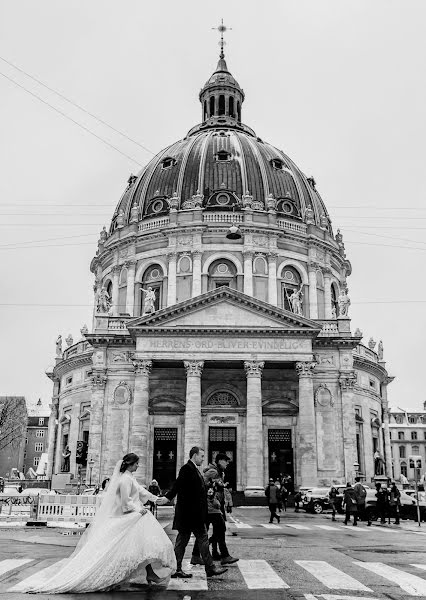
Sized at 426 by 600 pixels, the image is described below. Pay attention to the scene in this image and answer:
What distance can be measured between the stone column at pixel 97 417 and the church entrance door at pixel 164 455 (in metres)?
3.94

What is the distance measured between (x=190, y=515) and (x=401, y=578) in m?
3.23

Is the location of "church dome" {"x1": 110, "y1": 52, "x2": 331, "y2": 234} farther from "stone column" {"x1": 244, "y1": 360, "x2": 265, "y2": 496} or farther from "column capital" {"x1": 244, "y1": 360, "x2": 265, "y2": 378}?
"stone column" {"x1": 244, "y1": 360, "x2": 265, "y2": 496}

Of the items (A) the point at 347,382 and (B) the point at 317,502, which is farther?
(A) the point at 347,382

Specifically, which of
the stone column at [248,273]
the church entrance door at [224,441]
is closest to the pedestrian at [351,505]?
the church entrance door at [224,441]

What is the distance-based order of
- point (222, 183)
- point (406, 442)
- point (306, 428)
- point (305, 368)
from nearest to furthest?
point (306, 428), point (305, 368), point (222, 183), point (406, 442)

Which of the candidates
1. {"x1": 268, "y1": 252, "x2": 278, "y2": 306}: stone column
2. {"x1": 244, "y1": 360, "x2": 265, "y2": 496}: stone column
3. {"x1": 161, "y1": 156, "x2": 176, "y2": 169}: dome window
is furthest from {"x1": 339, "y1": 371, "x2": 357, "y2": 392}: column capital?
{"x1": 161, "y1": 156, "x2": 176, "y2": 169}: dome window

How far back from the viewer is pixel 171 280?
56.6m

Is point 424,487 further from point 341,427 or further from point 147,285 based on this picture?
point 147,285

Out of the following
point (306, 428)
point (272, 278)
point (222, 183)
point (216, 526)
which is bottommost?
point (216, 526)

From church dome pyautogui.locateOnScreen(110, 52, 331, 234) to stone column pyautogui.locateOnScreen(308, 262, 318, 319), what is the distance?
4456mm

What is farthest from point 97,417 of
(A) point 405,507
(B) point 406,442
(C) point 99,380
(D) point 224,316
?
(B) point 406,442

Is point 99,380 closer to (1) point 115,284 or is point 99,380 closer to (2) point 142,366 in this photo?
(2) point 142,366

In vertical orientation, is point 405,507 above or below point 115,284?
below

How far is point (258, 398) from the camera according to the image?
145 feet
